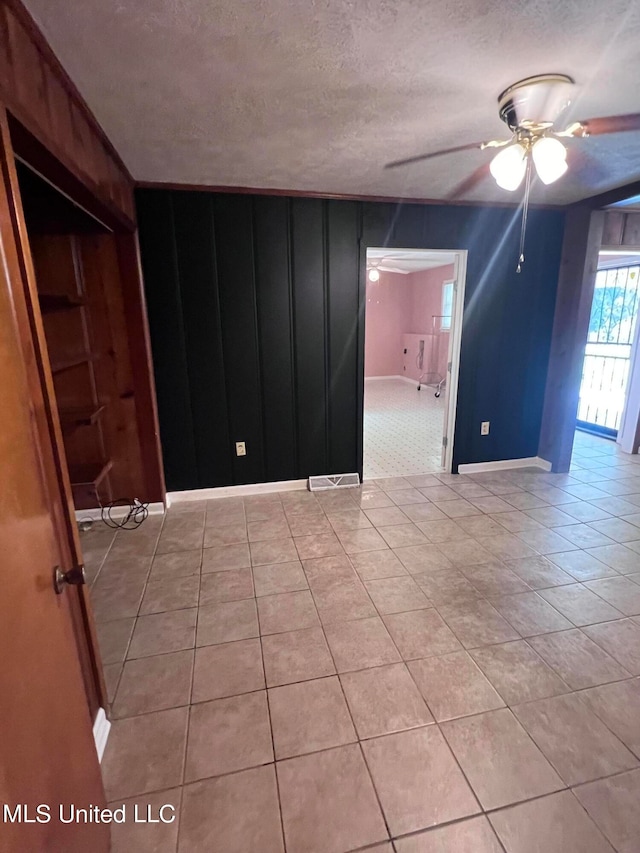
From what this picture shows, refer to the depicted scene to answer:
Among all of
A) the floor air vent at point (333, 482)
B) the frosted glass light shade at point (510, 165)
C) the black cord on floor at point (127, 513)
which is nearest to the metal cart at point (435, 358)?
the floor air vent at point (333, 482)


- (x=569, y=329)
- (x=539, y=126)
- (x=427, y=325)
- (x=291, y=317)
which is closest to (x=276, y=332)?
(x=291, y=317)

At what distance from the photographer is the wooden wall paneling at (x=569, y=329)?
3.43m

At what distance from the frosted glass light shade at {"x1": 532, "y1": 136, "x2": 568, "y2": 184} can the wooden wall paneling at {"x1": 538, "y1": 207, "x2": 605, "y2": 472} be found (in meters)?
2.05

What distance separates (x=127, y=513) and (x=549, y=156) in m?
3.29

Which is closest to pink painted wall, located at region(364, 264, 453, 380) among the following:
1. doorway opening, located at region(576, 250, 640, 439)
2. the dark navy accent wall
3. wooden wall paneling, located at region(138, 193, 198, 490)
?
doorway opening, located at region(576, 250, 640, 439)

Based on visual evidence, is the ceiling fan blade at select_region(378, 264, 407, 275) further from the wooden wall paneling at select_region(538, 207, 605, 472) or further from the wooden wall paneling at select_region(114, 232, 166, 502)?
the wooden wall paneling at select_region(114, 232, 166, 502)

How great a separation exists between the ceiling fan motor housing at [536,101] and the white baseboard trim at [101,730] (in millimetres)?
2847

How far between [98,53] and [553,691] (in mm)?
2898

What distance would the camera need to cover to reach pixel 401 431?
5332 mm

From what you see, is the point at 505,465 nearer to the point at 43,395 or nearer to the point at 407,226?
the point at 407,226

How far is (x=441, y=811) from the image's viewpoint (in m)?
1.24

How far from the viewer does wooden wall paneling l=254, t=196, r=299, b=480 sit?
120 inches

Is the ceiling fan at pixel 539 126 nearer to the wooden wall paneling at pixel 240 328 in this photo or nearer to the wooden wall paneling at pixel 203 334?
the wooden wall paneling at pixel 240 328

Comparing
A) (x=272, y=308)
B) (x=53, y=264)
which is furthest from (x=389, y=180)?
(x=53, y=264)
